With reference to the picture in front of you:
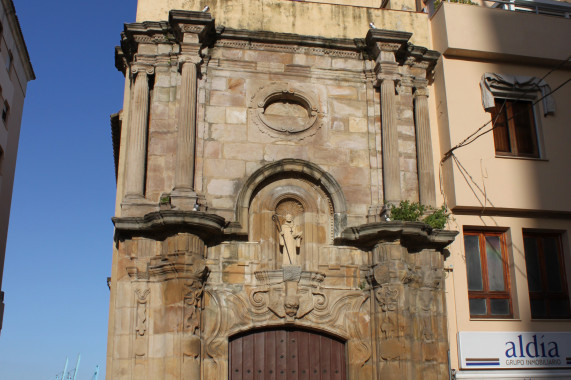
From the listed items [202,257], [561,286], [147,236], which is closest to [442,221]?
[561,286]

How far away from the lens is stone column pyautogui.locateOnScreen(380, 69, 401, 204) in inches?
523

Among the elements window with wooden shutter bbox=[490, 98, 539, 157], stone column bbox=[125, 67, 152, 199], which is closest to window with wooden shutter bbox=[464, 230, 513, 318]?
window with wooden shutter bbox=[490, 98, 539, 157]

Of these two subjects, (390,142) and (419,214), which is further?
(390,142)

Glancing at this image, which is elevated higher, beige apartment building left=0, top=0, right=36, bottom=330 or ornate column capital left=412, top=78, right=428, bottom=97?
beige apartment building left=0, top=0, right=36, bottom=330

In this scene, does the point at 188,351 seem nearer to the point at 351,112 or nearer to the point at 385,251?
the point at 385,251

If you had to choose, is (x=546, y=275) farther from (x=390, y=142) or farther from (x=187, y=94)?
(x=187, y=94)

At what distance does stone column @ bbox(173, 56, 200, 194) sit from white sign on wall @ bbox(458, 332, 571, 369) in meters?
5.56

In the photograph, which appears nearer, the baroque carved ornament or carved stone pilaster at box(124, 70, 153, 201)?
carved stone pilaster at box(124, 70, 153, 201)

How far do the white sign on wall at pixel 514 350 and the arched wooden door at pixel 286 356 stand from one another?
2.32 meters

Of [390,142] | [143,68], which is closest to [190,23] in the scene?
[143,68]

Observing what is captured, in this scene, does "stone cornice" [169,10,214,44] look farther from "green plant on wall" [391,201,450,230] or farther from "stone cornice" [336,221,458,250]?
"green plant on wall" [391,201,450,230]

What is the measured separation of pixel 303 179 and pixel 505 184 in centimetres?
394

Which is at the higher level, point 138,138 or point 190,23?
point 190,23

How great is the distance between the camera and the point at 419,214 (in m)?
Answer: 13.0
